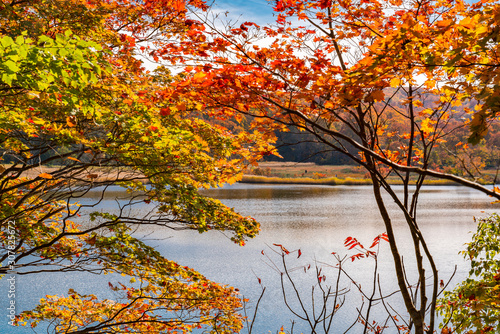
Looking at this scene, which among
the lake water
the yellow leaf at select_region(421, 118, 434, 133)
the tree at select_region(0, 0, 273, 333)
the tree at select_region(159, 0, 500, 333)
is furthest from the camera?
the lake water

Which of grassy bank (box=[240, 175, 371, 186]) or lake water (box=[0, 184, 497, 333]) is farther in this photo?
grassy bank (box=[240, 175, 371, 186])

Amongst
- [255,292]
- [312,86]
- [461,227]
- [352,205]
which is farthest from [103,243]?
[352,205]

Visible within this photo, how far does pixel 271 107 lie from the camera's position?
8.98 ft

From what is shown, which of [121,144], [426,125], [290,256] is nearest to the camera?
[426,125]

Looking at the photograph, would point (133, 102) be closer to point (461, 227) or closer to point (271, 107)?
point (271, 107)

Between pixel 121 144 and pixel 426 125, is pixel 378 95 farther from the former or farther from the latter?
pixel 121 144

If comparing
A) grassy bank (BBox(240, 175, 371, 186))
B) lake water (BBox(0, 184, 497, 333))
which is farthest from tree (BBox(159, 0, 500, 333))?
grassy bank (BBox(240, 175, 371, 186))

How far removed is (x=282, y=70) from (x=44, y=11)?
277 centimetres

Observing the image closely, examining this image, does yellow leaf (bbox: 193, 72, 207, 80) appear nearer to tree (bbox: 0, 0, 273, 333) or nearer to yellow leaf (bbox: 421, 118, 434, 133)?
tree (bbox: 0, 0, 273, 333)

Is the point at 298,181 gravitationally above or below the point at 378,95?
below

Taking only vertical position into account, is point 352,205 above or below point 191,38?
below

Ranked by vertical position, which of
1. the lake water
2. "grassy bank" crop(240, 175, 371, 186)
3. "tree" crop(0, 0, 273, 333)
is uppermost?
"tree" crop(0, 0, 273, 333)

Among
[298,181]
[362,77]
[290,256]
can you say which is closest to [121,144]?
[362,77]

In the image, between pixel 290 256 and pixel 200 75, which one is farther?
pixel 290 256
